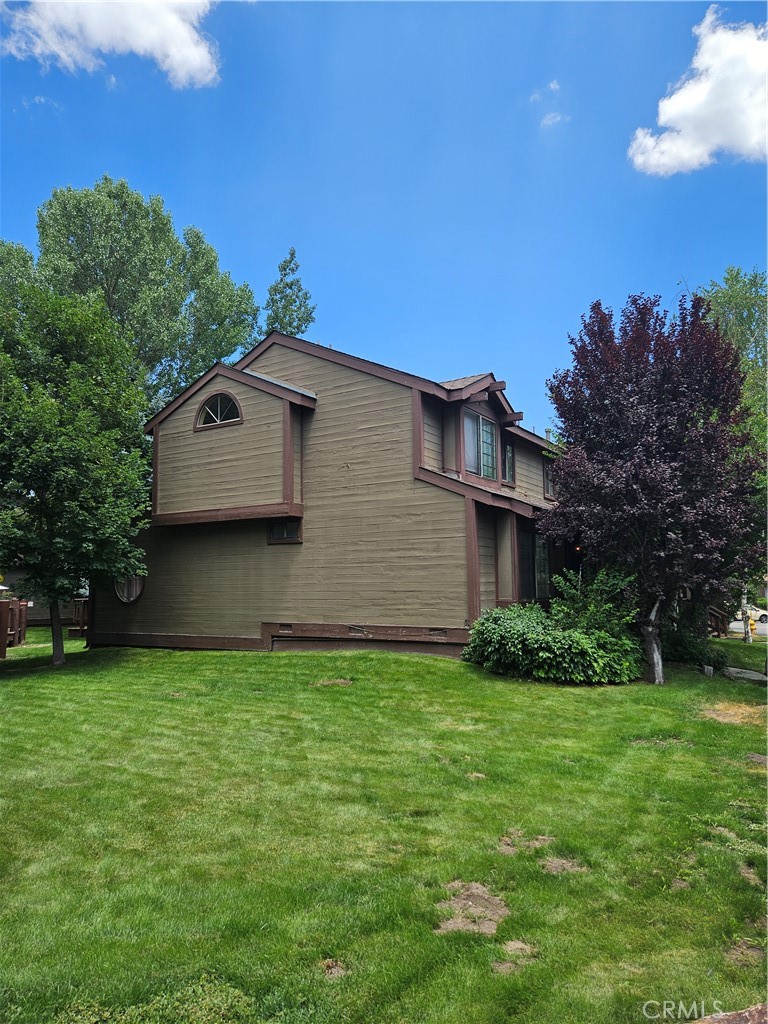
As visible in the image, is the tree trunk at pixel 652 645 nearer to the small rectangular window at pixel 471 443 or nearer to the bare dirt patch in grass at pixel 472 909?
the small rectangular window at pixel 471 443

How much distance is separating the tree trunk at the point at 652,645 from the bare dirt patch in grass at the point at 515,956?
9933 millimetres

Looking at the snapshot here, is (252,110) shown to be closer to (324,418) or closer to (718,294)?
(324,418)

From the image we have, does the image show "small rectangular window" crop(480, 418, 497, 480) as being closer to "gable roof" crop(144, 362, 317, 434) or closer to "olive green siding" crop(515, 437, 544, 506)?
"olive green siding" crop(515, 437, 544, 506)

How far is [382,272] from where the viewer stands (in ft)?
96.1

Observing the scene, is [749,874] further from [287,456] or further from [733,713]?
[287,456]

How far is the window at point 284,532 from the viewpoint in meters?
15.5

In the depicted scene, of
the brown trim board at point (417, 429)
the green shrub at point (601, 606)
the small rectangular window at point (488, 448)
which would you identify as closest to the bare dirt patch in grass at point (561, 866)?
the green shrub at point (601, 606)

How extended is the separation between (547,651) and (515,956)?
8689 millimetres

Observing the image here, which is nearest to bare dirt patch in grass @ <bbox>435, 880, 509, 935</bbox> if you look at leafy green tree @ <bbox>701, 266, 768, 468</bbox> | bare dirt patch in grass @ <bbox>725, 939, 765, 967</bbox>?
bare dirt patch in grass @ <bbox>725, 939, 765, 967</bbox>

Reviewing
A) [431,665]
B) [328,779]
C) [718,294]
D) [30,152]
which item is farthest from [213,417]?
[718,294]

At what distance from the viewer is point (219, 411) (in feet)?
54.0

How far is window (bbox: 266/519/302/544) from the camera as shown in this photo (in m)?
15.5

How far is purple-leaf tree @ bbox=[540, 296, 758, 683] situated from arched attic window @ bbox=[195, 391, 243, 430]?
8327 millimetres

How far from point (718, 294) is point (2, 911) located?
36902 millimetres
